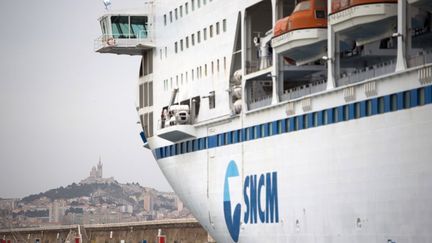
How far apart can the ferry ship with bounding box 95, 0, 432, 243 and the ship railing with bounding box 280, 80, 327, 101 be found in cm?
8

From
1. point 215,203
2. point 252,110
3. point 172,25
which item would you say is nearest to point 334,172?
point 252,110

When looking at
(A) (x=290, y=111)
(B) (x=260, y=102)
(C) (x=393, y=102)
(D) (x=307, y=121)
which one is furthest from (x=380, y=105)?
(B) (x=260, y=102)

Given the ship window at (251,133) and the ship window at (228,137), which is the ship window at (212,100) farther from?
the ship window at (251,133)

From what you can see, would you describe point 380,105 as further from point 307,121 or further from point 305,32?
point 305,32

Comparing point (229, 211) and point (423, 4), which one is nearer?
point (423, 4)

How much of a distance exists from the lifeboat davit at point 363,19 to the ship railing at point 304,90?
2279 mm

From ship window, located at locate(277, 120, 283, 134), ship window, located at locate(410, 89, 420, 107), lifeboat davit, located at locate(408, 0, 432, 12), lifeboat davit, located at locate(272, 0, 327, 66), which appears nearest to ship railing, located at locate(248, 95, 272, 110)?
ship window, located at locate(277, 120, 283, 134)

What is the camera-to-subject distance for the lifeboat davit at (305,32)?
44.6m

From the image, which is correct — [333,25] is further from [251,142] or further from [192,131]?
[192,131]

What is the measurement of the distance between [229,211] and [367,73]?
13.6m

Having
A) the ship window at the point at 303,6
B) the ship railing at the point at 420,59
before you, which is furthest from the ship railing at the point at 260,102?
the ship railing at the point at 420,59

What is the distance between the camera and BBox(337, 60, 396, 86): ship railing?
39812 mm

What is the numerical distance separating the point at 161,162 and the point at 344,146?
20.9 m

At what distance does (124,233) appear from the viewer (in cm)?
10206
